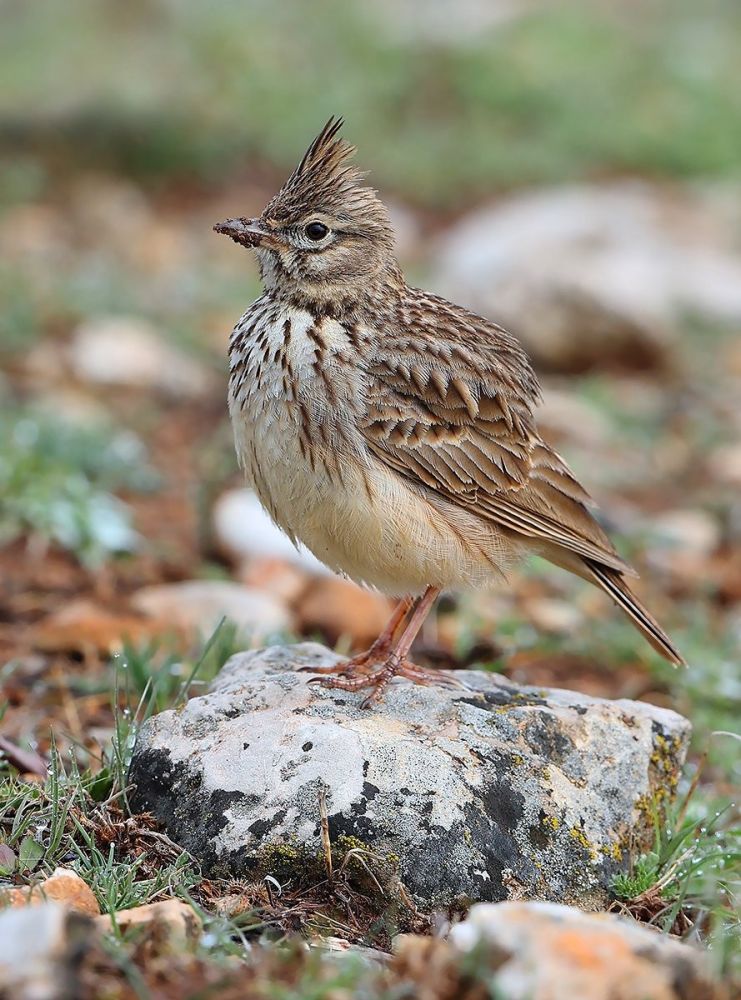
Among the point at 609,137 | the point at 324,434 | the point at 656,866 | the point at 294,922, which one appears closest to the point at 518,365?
the point at 324,434

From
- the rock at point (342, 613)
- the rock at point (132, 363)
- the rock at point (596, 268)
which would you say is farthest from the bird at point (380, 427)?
the rock at point (596, 268)

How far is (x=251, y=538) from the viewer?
720 centimetres

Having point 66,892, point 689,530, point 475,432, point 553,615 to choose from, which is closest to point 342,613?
point 553,615

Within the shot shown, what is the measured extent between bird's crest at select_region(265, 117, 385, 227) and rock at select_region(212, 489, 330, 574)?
244 centimetres

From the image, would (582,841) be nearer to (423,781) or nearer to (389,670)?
Result: (423,781)

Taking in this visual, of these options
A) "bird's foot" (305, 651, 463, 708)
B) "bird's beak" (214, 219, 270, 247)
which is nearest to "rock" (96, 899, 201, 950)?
"bird's foot" (305, 651, 463, 708)

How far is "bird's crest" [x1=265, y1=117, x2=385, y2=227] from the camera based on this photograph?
4.90m

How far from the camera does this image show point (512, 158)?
727 inches

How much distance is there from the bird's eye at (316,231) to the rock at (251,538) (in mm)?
2418

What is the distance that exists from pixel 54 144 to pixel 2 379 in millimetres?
6709

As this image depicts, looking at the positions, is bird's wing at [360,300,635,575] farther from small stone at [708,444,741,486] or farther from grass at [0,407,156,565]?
small stone at [708,444,741,486]

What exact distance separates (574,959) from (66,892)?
132cm

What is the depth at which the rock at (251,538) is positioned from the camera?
7145 mm

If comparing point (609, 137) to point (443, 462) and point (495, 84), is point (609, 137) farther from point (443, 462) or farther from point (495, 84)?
point (443, 462)
